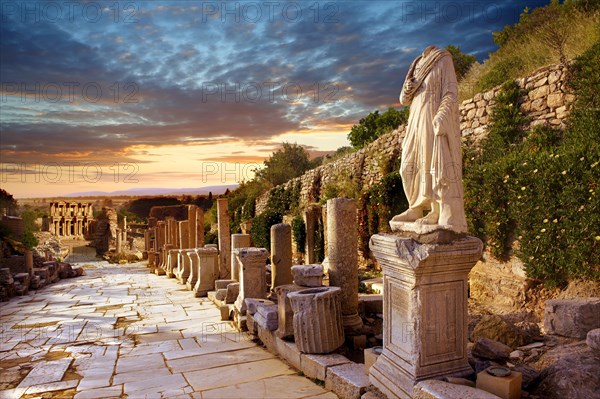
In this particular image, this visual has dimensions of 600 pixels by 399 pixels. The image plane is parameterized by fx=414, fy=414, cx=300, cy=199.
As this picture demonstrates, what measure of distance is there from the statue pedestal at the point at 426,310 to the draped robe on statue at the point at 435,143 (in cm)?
27

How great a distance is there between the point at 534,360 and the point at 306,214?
38.5 feet

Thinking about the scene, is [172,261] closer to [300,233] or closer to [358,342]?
[300,233]

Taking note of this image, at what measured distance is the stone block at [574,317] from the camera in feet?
14.0

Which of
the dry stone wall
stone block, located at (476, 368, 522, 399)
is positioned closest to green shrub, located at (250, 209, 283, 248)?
the dry stone wall

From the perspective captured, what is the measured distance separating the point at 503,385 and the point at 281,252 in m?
4.53

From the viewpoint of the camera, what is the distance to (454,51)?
19734mm

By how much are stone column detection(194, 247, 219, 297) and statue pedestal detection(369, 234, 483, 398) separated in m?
7.16

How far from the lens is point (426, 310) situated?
3.05m

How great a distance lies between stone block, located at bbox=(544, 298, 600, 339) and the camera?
4273mm

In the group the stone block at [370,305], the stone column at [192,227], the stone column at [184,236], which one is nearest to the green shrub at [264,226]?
the stone column at [184,236]

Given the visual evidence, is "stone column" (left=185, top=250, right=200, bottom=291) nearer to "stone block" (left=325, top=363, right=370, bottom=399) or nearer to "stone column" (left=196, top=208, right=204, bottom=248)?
"stone column" (left=196, top=208, right=204, bottom=248)

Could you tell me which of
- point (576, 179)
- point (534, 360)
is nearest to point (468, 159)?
point (576, 179)

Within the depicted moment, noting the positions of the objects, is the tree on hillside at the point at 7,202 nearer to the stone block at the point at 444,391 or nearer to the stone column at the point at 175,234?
the stone column at the point at 175,234

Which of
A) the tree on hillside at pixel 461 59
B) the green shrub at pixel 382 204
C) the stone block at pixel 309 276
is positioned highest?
the tree on hillside at pixel 461 59
